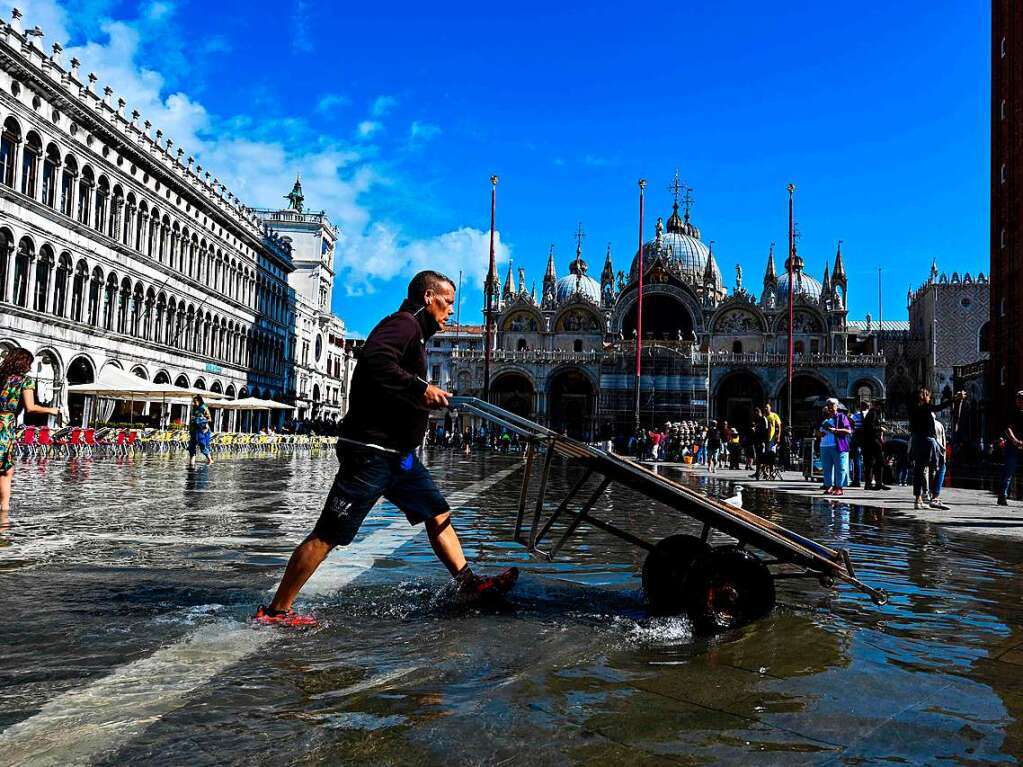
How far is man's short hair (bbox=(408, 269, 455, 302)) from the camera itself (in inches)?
158

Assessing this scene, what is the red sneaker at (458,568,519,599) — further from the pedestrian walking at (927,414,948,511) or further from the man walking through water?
the pedestrian walking at (927,414,948,511)

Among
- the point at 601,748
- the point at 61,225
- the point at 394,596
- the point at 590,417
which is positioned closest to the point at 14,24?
the point at 61,225

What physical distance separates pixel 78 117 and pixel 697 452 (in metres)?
25.9

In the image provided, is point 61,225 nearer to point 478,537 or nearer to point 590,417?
point 478,537

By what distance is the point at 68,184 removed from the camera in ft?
98.5

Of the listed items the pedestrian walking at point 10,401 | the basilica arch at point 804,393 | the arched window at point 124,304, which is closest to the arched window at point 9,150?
the arched window at point 124,304

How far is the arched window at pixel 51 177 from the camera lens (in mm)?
28516

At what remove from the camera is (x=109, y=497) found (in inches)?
358

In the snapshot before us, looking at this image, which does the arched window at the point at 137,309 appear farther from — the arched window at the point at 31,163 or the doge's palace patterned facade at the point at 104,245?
the arched window at the point at 31,163

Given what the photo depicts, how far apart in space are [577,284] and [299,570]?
8479 cm

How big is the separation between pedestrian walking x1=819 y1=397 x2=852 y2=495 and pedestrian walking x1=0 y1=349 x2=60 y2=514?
33.8ft

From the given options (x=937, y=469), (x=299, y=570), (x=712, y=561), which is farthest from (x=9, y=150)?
(x=712, y=561)

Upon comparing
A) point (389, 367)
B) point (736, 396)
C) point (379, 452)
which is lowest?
point (379, 452)

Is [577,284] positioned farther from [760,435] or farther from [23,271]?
[760,435]
